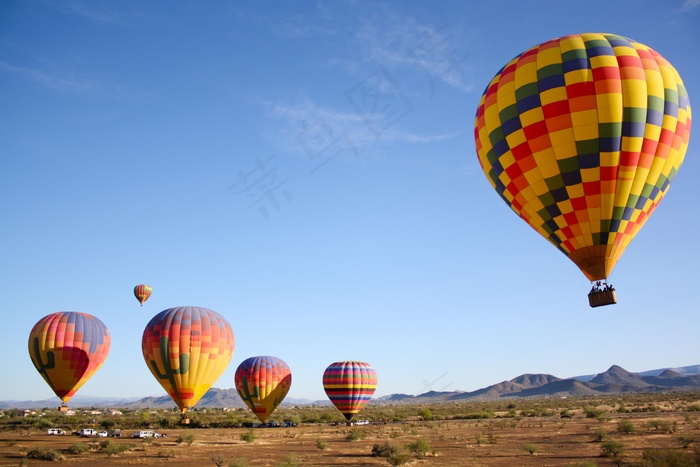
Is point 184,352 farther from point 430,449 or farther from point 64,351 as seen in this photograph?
point 430,449

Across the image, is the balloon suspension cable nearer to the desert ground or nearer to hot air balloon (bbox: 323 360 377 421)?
the desert ground

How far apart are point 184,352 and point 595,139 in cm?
2865

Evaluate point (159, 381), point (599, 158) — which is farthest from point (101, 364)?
point (599, 158)

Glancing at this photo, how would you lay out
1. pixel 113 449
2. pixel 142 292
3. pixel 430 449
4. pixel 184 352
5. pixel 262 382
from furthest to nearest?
pixel 142 292, pixel 262 382, pixel 184 352, pixel 113 449, pixel 430 449

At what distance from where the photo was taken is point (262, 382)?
150ft

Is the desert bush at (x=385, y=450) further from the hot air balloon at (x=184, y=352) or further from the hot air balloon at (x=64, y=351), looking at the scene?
the hot air balloon at (x=64, y=351)

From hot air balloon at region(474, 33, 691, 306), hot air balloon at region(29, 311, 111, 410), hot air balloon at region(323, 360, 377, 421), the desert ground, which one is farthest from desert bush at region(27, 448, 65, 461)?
hot air balloon at region(474, 33, 691, 306)

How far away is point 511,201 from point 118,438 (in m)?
35.6

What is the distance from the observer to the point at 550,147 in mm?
17531

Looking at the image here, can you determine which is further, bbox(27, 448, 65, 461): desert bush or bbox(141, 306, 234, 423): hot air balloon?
bbox(141, 306, 234, 423): hot air balloon

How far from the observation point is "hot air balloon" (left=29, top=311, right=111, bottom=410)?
3766cm

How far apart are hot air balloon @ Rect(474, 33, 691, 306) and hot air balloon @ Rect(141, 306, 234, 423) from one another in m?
25.3

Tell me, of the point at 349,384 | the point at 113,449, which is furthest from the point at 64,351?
the point at 349,384

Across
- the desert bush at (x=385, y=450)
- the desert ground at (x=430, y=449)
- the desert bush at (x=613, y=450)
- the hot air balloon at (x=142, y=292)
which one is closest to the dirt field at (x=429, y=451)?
the desert ground at (x=430, y=449)
